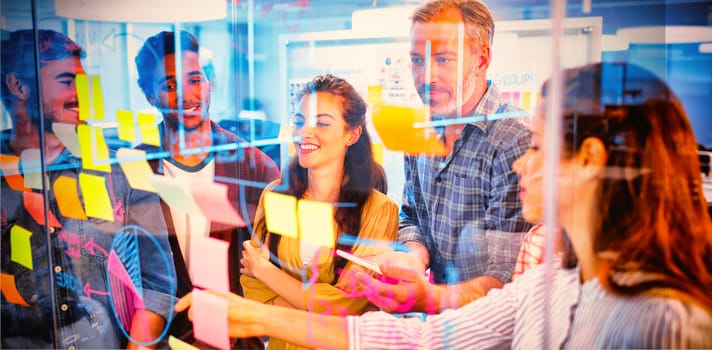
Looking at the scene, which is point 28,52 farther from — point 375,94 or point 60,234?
point 375,94

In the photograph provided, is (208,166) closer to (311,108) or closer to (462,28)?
(311,108)

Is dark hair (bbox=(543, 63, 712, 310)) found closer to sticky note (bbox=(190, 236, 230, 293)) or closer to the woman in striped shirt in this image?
the woman in striped shirt

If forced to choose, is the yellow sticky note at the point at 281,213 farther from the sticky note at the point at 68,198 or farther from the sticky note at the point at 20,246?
the sticky note at the point at 20,246

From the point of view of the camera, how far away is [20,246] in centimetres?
313

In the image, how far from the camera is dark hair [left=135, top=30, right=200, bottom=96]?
2.46 m

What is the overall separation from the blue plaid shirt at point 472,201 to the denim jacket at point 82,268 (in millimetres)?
1208

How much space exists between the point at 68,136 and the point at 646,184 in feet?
8.18

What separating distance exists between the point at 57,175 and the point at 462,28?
2139mm

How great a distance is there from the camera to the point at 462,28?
6.02 feet

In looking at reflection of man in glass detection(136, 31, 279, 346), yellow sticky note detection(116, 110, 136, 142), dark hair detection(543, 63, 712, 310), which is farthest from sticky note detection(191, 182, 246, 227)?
dark hair detection(543, 63, 712, 310)

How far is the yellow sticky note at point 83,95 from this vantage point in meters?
2.80

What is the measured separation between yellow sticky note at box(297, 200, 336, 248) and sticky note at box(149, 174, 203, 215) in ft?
1.66

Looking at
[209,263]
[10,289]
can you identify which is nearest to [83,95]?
[209,263]

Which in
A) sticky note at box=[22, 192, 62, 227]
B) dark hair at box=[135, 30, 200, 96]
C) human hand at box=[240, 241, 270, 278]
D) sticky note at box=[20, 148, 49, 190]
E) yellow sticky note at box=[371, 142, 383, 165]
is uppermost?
dark hair at box=[135, 30, 200, 96]
